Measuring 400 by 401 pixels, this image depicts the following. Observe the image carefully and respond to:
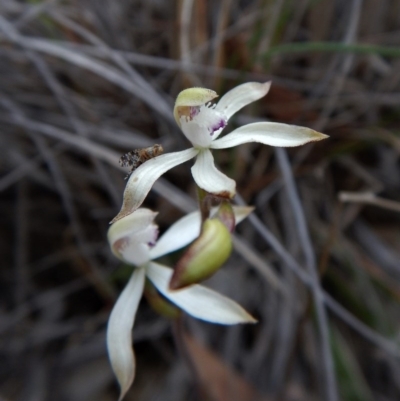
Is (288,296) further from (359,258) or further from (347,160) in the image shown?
(347,160)

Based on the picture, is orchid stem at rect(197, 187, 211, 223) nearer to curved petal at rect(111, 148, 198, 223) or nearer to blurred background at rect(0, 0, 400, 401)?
curved petal at rect(111, 148, 198, 223)

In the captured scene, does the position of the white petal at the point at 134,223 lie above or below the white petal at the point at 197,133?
below

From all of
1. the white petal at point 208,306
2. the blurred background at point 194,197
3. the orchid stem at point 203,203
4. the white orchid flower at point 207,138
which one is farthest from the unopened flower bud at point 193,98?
the blurred background at point 194,197

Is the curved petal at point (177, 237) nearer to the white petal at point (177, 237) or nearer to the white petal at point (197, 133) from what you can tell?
the white petal at point (177, 237)

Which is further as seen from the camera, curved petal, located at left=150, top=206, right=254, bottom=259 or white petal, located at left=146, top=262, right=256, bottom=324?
curved petal, located at left=150, top=206, right=254, bottom=259

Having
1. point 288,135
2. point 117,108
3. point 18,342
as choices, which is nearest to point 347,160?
point 117,108

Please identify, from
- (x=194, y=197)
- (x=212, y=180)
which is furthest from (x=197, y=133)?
(x=194, y=197)

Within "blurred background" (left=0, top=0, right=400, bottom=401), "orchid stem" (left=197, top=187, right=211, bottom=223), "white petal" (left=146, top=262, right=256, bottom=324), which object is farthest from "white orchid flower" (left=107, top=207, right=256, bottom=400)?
"blurred background" (left=0, top=0, right=400, bottom=401)
